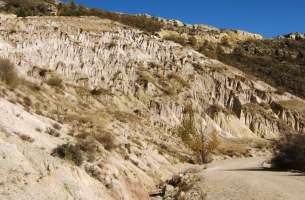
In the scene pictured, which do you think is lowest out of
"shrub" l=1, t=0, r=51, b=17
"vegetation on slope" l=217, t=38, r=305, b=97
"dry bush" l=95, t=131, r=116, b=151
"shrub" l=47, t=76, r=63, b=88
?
"dry bush" l=95, t=131, r=116, b=151

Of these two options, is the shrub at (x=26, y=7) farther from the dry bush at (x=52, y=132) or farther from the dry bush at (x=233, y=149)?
the dry bush at (x=52, y=132)

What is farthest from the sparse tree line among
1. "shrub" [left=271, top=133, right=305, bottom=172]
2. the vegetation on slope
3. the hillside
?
"shrub" [left=271, top=133, right=305, bottom=172]

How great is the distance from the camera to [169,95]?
190ft

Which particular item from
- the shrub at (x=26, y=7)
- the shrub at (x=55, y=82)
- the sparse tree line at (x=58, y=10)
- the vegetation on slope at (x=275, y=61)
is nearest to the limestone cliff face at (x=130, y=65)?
the shrub at (x=55, y=82)

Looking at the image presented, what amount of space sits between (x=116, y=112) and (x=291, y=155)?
62.3 feet

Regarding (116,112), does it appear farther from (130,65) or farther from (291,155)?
(291,155)

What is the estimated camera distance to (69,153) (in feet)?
67.3

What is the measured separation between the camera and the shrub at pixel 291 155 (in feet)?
109

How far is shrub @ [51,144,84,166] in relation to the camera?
20344 mm

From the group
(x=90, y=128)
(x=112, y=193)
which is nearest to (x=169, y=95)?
(x=90, y=128)

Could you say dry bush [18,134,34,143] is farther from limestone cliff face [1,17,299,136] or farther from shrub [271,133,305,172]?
limestone cliff face [1,17,299,136]

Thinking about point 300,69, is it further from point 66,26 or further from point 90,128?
point 90,128

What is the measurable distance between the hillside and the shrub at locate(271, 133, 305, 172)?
7.06m

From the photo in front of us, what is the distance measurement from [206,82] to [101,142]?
1515 inches
